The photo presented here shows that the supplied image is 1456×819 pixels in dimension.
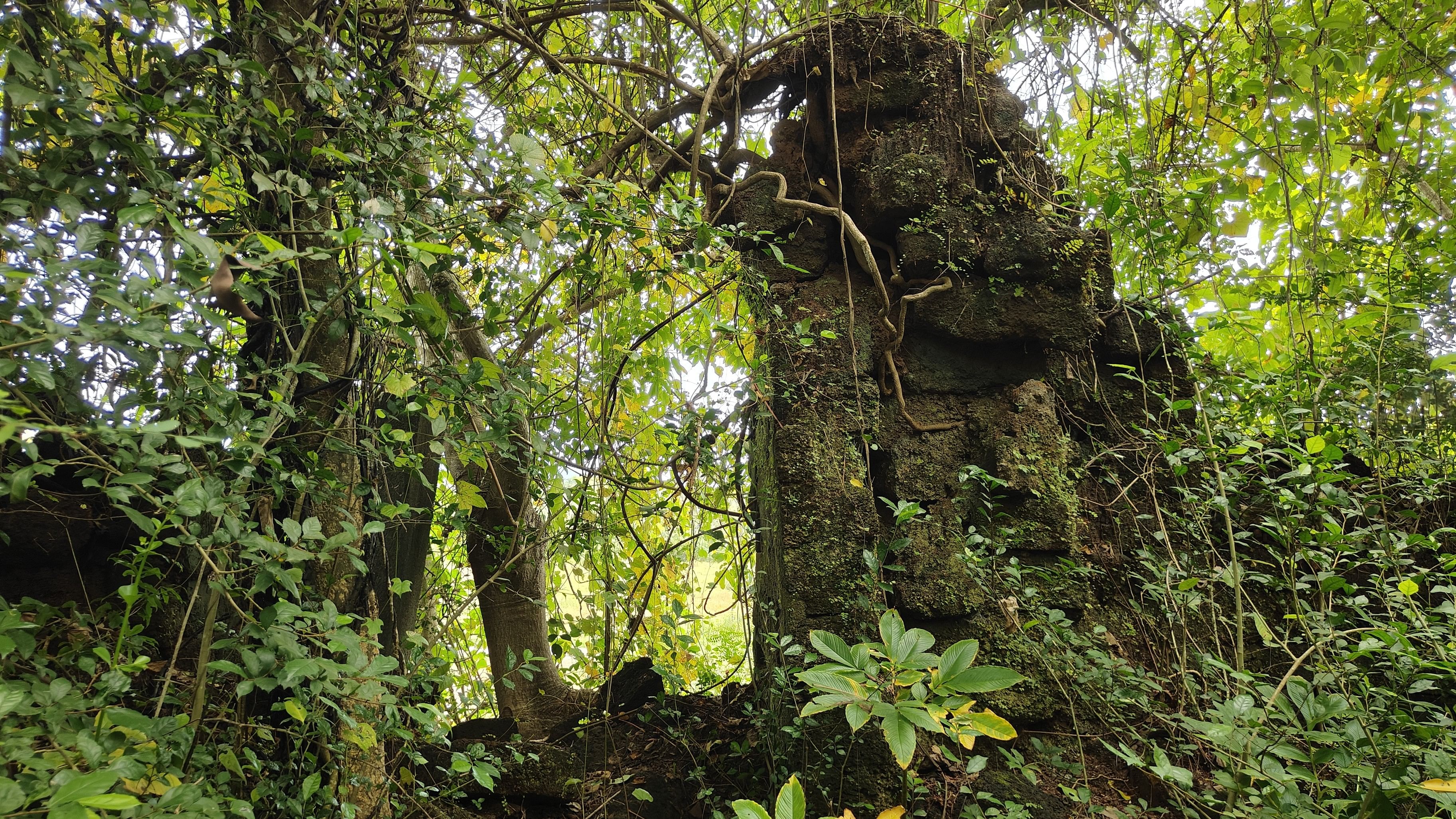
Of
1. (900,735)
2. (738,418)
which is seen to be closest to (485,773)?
(900,735)

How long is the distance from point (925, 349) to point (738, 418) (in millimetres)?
724

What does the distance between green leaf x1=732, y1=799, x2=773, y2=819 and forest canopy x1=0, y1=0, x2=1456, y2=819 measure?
179mm

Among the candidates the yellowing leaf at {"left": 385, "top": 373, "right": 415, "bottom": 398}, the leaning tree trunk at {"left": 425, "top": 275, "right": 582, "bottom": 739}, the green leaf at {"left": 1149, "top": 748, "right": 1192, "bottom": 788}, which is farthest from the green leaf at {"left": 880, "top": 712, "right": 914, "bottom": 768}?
the leaning tree trunk at {"left": 425, "top": 275, "right": 582, "bottom": 739}

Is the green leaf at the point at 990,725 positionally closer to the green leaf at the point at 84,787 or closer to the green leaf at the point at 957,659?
the green leaf at the point at 957,659

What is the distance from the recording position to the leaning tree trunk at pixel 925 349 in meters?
2.30

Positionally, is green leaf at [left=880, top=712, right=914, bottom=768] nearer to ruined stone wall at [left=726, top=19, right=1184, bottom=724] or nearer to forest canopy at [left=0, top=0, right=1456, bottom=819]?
forest canopy at [left=0, top=0, right=1456, bottom=819]

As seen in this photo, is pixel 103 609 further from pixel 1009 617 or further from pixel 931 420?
pixel 931 420

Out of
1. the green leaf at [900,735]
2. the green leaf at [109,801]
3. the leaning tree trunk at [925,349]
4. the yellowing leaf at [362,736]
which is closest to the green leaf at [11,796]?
the green leaf at [109,801]

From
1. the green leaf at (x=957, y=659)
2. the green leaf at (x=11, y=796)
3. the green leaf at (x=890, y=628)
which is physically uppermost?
the green leaf at (x=890, y=628)

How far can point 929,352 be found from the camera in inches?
107

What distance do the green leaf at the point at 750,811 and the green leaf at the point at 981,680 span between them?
380 millimetres

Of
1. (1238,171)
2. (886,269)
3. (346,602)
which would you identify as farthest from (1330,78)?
(346,602)

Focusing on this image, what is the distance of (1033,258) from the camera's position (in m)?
2.62

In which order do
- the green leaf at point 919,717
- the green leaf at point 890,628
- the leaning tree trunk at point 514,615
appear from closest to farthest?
the green leaf at point 919,717, the green leaf at point 890,628, the leaning tree trunk at point 514,615
